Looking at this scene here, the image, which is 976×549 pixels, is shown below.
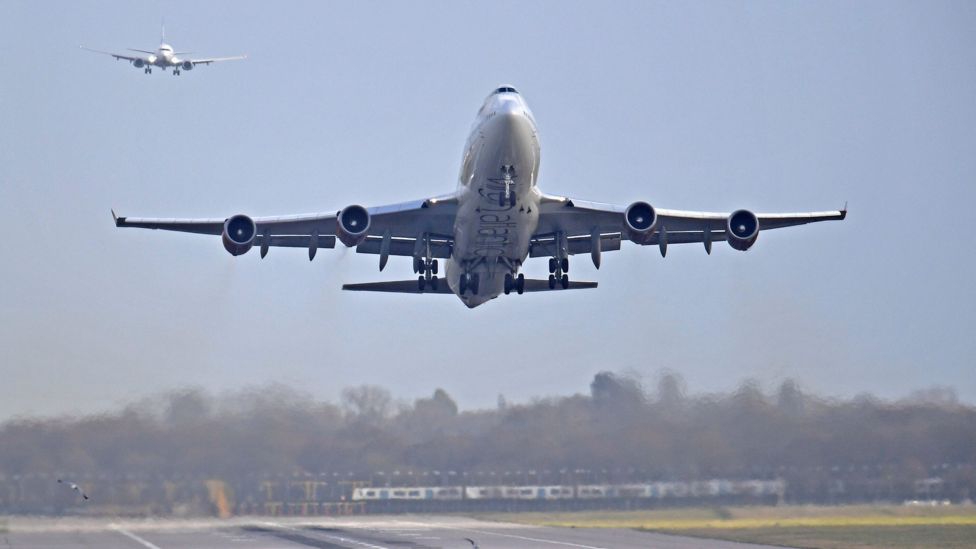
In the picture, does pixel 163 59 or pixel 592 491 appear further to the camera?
pixel 163 59

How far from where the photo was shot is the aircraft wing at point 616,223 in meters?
39.5

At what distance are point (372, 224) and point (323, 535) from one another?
1080cm

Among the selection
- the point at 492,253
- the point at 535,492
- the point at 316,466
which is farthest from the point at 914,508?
the point at 316,466

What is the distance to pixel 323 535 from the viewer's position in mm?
43250

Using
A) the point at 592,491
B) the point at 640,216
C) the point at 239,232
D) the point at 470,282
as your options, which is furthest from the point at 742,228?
the point at 239,232

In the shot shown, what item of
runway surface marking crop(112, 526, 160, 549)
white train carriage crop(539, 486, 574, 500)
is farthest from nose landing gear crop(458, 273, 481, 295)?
runway surface marking crop(112, 526, 160, 549)

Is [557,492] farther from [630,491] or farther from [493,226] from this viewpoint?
[493,226]

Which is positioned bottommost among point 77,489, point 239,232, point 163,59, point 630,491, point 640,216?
point 77,489

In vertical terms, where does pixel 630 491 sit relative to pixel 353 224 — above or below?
below

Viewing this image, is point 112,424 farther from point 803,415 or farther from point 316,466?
point 803,415

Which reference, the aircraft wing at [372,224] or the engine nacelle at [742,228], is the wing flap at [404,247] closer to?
the aircraft wing at [372,224]

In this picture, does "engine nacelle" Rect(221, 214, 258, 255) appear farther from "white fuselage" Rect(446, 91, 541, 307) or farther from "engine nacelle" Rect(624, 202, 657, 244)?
"engine nacelle" Rect(624, 202, 657, 244)

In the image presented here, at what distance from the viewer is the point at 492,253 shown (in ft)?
132

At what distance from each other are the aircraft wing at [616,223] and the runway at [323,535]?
946cm
